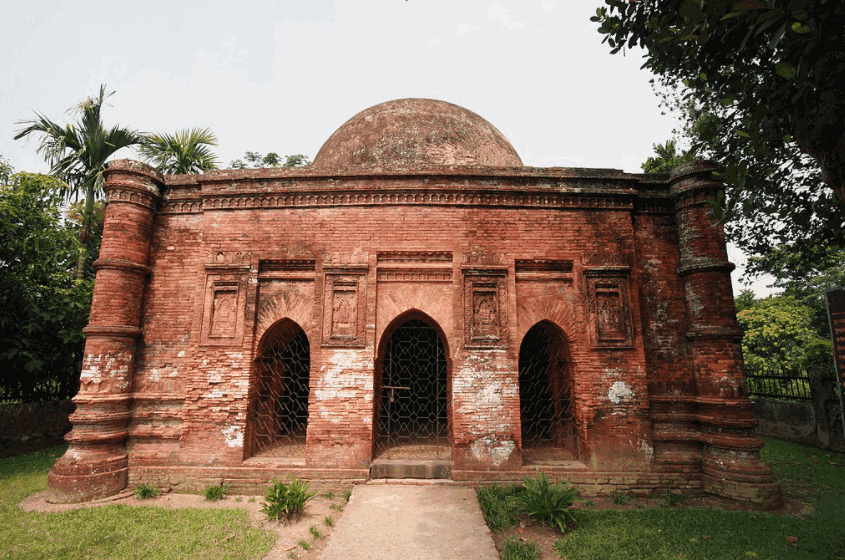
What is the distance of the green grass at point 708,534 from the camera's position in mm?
4266

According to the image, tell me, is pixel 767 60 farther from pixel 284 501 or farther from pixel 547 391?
pixel 284 501

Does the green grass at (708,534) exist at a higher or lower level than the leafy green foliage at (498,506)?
lower

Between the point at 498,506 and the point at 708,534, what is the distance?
2.33 meters

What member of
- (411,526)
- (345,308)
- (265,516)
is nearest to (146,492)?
(265,516)

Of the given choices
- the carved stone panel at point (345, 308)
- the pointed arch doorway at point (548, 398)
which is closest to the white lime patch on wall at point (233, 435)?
the carved stone panel at point (345, 308)

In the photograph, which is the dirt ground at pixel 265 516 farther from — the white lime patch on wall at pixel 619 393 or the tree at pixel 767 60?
the tree at pixel 767 60

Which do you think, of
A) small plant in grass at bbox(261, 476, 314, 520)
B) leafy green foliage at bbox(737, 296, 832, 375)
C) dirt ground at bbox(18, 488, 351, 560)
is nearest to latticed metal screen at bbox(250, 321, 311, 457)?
dirt ground at bbox(18, 488, 351, 560)

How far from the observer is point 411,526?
4.66m

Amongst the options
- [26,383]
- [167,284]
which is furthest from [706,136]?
[26,383]

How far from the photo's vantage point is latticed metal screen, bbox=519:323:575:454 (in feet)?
21.7

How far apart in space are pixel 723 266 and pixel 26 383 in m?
12.9

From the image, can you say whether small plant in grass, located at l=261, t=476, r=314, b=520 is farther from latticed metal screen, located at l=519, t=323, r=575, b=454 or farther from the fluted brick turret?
latticed metal screen, located at l=519, t=323, r=575, b=454

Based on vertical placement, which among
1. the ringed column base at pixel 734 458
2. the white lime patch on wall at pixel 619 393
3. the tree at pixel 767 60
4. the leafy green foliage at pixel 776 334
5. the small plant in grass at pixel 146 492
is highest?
the tree at pixel 767 60

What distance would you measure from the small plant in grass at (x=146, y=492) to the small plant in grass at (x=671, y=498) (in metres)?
7.05
